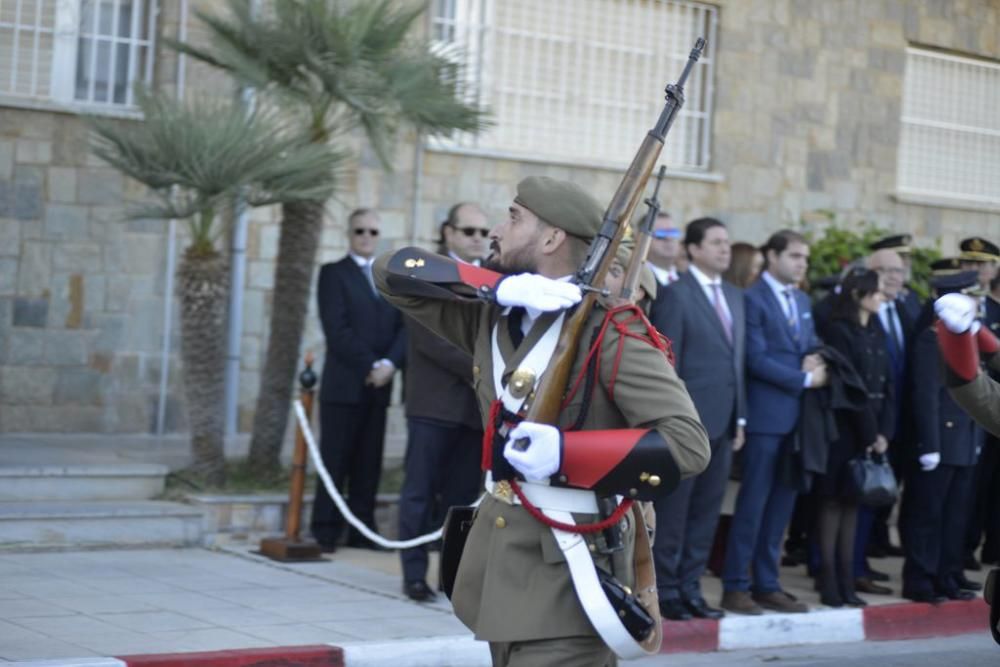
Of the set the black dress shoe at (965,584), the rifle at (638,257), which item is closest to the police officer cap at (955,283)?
the rifle at (638,257)

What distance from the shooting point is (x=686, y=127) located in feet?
50.3

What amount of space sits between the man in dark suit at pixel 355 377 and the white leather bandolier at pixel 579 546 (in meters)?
5.45

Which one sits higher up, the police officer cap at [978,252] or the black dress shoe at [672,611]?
the police officer cap at [978,252]

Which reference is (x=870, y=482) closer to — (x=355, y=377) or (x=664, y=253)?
(x=664, y=253)

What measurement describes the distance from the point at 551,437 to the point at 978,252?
701cm

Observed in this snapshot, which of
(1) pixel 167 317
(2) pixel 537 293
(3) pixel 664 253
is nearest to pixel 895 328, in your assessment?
(3) pixel 664 253

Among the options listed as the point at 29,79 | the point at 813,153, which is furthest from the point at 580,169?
the point at 29,79

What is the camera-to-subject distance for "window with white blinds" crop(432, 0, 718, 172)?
13.9m

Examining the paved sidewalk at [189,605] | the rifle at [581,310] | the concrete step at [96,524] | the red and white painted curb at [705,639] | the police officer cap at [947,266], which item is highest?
the police officer cap at [947,266]

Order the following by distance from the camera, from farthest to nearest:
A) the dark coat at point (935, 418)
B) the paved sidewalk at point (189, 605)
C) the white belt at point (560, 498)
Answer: the dark coat at point (935, 418) → the paved sidewalk at point (189, 605) → the white belt at point (560, 498)

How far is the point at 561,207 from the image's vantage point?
4207mm

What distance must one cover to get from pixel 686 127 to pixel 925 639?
24.1 feet

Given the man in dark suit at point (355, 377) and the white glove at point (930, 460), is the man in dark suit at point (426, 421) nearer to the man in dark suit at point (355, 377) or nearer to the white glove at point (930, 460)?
the man in dark suit at point (355, 377)

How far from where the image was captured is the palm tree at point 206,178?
9188mm
